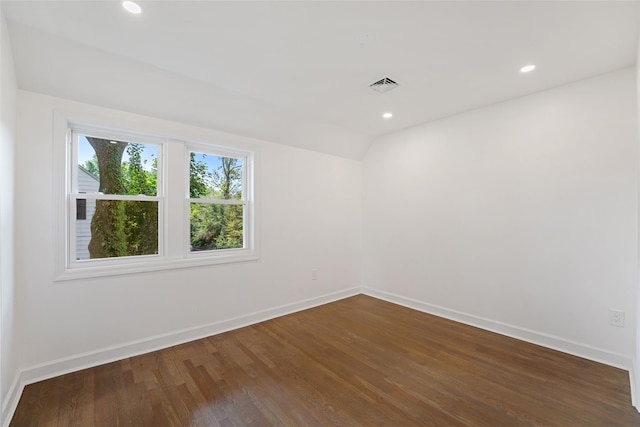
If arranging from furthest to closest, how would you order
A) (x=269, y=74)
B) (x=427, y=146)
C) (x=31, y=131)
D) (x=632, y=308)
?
(x=427, y=146) < (x=269, y=74) < (x=632, y=308) < (x=31, y=131)

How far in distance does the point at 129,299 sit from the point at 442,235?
3.57m

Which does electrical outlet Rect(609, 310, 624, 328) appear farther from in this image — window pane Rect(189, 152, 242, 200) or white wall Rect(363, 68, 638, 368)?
window pane Rect(189, 152, 242, 200)

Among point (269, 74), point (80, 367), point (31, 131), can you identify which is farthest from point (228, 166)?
point (80, 367)

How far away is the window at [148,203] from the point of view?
7.85 feet

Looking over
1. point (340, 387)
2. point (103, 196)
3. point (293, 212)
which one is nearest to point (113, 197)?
point (103, 196)

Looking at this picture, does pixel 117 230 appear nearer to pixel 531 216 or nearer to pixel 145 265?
pixel 145 265

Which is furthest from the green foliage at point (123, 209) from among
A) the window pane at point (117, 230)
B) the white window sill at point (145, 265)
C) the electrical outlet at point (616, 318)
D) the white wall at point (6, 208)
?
the electrical outlet at point (616, 318)

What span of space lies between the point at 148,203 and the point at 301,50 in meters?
2.11

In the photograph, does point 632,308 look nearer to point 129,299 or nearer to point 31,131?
point 129,299

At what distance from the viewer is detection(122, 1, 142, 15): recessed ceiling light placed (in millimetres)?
1592

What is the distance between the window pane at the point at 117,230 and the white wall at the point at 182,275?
0.85 ft

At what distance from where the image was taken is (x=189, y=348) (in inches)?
105

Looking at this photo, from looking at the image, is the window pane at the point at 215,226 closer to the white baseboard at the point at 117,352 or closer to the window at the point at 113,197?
the window at the point at 113,197

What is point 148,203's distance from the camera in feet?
9.07
